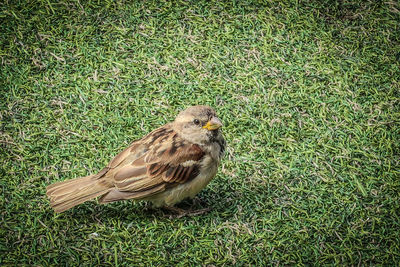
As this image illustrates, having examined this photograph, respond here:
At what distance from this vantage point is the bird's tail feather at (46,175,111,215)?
3.69m

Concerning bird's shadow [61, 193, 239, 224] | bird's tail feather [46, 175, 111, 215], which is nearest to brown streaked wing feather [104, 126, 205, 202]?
bird's tail feather [46, 175, 111, 215]

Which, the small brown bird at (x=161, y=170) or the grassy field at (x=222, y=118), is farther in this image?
the grassy field at (x=222, y=118)

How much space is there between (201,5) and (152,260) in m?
3.42

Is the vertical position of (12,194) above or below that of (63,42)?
below

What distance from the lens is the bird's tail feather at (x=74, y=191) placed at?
3689 millimetres

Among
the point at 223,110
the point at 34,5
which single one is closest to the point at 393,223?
the point at 223,110

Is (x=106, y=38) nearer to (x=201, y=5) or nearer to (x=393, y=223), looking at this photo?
(x=201, y=5)

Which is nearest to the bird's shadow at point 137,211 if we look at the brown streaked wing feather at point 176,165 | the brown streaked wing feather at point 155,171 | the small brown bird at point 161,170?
the small brown bird at point 161,170

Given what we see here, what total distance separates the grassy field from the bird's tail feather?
24 centimetres

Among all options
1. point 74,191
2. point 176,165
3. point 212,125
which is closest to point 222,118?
point 212,125

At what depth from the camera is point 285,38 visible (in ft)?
18.4

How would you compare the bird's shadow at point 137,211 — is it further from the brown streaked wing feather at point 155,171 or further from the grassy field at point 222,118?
the brown streaked wing feather at point 155,171

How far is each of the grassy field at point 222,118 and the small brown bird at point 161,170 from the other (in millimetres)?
278

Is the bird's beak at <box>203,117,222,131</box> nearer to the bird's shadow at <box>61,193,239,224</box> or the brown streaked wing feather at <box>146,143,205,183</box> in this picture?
the brown streaked wing feather at <box>146,143,205,183</box>
